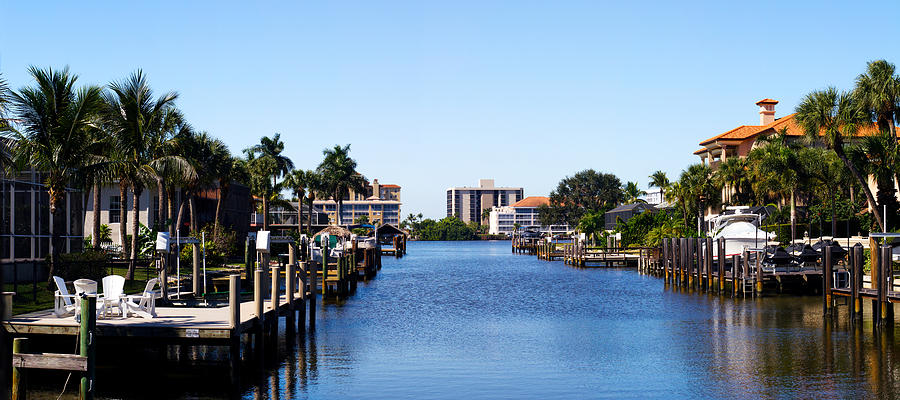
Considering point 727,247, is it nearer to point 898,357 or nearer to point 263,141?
point 898,357

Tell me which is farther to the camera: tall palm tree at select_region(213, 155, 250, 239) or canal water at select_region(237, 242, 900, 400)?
tall palm tree at select_region(213, 155, 250, 239)

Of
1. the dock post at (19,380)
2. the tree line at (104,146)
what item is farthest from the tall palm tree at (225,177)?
the dock post at (19,380)

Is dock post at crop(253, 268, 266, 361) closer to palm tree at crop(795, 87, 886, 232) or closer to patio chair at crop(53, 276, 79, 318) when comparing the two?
patio chair at crop(53, 276, 79, 318)

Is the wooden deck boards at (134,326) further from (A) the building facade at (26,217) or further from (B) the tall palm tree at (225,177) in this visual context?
(B) the tall palm tree at (225,177)

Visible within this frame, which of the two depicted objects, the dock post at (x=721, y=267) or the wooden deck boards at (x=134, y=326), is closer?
the wooden deck boards at (x=134, y=326)

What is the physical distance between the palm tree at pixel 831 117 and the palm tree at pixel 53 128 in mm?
37604

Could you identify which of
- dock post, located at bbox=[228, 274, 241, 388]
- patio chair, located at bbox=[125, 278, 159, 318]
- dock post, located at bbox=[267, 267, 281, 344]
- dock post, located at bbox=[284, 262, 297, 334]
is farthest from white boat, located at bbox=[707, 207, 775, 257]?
patio chair, located at bbox=[125, 278, 159, 318]

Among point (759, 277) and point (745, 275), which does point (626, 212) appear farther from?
point (759, 277)

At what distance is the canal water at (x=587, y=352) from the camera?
20062 mm

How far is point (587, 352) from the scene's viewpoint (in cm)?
2617

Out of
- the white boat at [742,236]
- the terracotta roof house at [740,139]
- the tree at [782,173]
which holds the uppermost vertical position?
the terracotta roof house at [740,139]

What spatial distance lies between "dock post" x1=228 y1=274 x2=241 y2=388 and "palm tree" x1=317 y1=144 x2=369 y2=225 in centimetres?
9257

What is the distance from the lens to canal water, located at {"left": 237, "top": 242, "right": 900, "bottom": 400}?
65.8 ft

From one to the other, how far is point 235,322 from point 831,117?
39.4 metres
